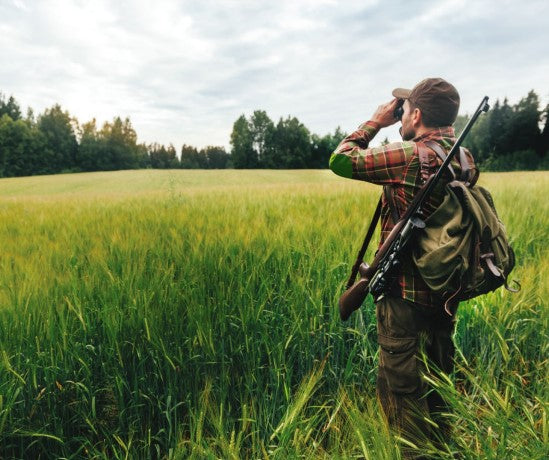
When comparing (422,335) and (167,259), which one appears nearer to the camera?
(422,335)

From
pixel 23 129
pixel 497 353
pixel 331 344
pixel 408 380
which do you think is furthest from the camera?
pixel 23 129

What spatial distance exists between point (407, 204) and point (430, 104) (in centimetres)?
47

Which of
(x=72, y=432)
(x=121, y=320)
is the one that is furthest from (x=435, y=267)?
(x=72, y=432)

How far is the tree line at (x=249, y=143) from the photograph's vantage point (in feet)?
190

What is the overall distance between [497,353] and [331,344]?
961mm

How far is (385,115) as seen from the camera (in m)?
1.87

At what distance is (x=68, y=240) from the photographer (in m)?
3.19

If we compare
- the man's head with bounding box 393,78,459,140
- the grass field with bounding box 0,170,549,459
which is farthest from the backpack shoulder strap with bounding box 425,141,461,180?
the grass field with bounding box 0,170,549,459

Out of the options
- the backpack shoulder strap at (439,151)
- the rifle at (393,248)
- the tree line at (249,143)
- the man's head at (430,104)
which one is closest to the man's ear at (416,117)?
the man's head at (430,104)

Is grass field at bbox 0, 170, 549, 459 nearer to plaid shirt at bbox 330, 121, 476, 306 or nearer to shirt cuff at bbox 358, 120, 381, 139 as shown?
plaid shirt at bbox 330, 121, 476, 306

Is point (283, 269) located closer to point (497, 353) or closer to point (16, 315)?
point (497, 353)

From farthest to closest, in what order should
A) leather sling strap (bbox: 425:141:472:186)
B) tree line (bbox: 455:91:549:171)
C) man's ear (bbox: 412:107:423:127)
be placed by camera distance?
tree line (bbox: 455:91:549:171) < man's ear (bbox: 412:107:423:127) < leather sling strap (bbox: 425:141:472:186)

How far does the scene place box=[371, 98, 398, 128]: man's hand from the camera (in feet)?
6.10

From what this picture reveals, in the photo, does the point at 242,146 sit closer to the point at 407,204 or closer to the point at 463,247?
the point at 407,204
